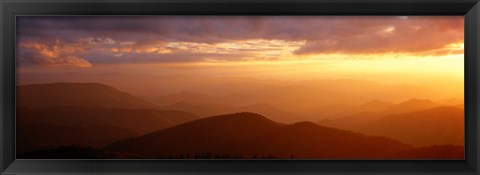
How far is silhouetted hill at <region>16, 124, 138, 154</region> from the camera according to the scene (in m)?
2.20

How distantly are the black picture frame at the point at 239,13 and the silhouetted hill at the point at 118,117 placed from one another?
15 centimetres

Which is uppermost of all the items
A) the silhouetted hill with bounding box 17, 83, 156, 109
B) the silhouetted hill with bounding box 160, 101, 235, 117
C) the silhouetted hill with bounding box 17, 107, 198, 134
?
the silhouetted hill with bounding box 17, 83, 156, 109

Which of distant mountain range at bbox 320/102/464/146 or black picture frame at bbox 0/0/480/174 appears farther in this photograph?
distant mountain range at bbox 320/102/464/146

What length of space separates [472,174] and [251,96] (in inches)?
38.5

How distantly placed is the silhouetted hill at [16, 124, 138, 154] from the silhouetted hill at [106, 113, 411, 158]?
4 cm

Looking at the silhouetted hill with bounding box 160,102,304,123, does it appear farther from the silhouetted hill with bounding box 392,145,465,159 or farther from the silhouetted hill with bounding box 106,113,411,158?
the silhouetted hill with bounding box 392,145,465,159

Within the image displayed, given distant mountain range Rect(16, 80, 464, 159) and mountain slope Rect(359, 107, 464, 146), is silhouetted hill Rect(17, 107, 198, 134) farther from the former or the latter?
mountain slope Rect(359, 107, 464, 146)

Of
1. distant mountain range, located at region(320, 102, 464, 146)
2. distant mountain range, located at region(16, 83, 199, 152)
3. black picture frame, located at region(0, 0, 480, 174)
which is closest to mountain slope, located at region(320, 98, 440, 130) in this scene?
distant mountain range, located at region(320, 102, 464, 146)

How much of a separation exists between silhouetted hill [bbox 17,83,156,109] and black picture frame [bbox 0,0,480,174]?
0.07 m

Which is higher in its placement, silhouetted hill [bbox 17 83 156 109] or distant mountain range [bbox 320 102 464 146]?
silhouetted hill [bbox 17 83 156 109]

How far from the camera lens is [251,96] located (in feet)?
7.32

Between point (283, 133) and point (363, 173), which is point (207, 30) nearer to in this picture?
point (283, 133)

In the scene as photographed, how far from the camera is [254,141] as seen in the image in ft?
7.36

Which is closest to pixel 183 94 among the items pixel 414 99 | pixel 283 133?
pixel 283 133
